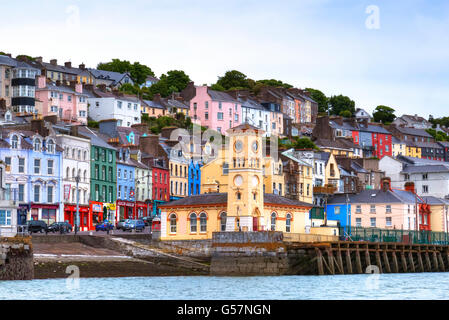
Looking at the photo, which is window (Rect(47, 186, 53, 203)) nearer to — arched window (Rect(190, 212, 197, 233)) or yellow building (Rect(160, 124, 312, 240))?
yellow building (Rect(160, 124, 312, 240))

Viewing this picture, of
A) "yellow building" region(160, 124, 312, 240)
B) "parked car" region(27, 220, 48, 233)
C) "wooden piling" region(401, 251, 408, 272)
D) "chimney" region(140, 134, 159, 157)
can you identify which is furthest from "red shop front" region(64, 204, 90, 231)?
"wooden piling" region(401, 251, 408, 272)

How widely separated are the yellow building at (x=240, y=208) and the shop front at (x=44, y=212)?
1494cm

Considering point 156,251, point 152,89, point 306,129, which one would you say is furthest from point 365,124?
point 156,251

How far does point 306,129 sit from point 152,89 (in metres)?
28.6

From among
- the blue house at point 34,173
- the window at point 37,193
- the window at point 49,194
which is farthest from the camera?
the window at point 49,194

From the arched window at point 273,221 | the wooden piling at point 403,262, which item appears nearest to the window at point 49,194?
the arched window at point 273,221

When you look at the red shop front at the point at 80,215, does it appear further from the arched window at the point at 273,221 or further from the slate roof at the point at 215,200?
the arched window at the point at 273,221

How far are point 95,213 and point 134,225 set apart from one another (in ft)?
→ 42.6

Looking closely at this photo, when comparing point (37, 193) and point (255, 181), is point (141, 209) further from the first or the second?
point (255, 181)

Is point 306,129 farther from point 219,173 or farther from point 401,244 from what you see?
point 401,244

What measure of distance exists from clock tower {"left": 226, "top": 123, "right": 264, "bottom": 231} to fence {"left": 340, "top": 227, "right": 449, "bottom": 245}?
991 cm

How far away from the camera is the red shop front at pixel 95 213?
309 ft

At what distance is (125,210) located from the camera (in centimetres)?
10106

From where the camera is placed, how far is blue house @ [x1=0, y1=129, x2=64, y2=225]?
280 feet
